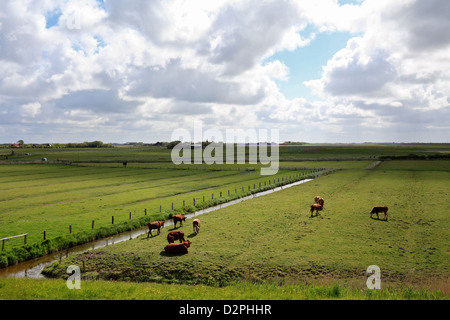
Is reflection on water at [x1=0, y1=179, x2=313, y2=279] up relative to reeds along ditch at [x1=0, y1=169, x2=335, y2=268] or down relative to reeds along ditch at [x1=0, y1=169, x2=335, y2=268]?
down

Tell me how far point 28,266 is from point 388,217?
32030 mm

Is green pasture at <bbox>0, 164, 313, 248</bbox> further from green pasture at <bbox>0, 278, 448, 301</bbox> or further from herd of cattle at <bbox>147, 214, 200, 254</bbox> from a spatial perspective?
green pasture at <bbox>0, 278, 448, 301</bbox>

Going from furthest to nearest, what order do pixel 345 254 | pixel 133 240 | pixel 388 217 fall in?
pixel 388 217, pixel 133 240, pixel 345 254

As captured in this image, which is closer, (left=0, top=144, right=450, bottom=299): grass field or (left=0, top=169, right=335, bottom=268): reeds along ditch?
(left=0, top=144, right=450, bottom=299): grass field

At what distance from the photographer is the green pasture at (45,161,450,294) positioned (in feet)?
58.7

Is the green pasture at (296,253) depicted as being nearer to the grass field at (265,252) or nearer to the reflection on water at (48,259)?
the grass field at (265,252)

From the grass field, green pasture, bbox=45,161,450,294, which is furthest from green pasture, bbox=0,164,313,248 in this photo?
green pasture, bbox=45,161,450,294

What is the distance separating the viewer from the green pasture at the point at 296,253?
17906mm

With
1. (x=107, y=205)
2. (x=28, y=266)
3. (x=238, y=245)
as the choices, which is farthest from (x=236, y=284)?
(x=107, y=205)

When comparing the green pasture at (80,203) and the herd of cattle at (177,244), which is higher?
the herd of cattle at (177,244)

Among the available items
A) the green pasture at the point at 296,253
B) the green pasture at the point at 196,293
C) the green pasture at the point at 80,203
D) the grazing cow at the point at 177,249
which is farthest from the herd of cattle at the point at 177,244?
the green pasture at the point at 80,203
